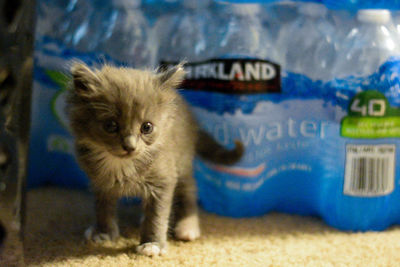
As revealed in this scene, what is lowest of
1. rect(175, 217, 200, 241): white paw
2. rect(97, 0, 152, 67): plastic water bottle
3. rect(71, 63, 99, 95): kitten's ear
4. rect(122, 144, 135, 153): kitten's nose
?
rect(175, 217, 200, 241): white paw

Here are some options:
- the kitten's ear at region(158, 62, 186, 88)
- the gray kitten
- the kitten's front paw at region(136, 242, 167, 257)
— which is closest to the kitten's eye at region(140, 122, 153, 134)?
the gray kitten

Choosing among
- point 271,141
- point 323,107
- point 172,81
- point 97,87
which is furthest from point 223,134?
point 97,87

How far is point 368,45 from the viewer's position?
→ 1503 millimetres

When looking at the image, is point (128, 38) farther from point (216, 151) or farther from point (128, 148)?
point (128, 148)

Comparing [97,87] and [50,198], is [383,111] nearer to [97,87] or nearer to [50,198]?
[97,87]

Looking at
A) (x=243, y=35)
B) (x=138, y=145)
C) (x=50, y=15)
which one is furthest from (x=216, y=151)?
(x=50, y=15)

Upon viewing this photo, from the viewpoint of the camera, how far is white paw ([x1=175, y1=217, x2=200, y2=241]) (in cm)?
144

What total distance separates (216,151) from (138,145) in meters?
0.50

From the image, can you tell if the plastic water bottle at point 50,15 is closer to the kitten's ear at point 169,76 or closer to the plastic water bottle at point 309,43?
the kitten's ear at point 169,76

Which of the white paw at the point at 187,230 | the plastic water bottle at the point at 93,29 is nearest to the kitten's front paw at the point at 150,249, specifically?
Result: the white paw at the point at 187,230

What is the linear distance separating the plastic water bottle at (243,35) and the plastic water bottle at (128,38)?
0.25 m

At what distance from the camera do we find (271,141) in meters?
1.62

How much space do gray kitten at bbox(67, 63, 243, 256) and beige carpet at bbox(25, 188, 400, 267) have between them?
6cm

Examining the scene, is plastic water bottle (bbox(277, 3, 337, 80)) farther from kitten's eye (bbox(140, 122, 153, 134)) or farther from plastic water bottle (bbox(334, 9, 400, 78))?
kitten's eye (bbox(140, 122, 153, 134))
